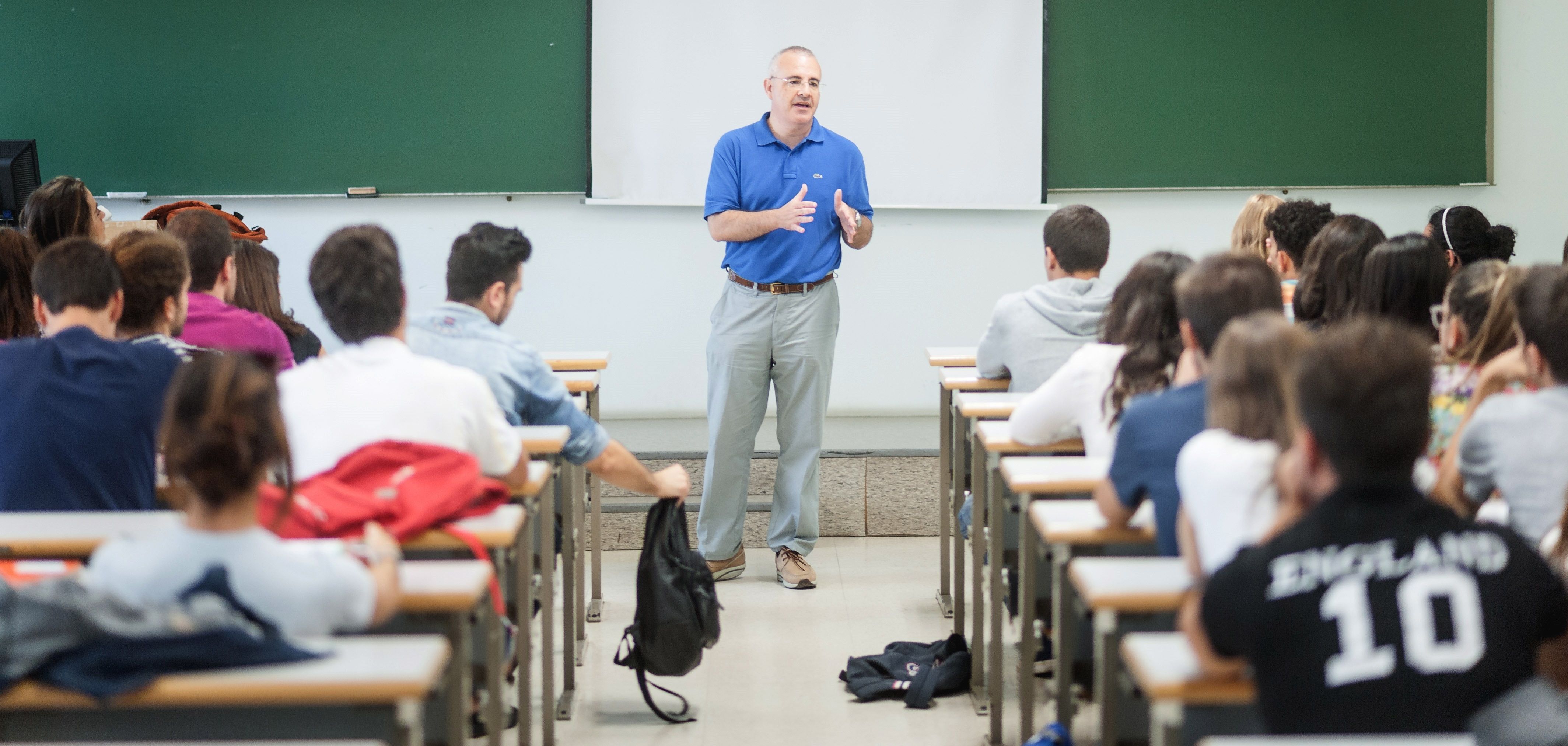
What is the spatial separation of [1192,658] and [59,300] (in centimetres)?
206

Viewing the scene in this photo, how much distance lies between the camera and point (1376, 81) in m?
5.92

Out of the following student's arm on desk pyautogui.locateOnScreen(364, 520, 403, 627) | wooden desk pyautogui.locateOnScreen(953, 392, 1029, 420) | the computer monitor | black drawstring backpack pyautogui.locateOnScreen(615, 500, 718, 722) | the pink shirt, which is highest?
the computer monitor

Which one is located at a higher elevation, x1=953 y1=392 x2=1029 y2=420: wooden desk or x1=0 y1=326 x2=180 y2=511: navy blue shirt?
x1=0 y1=326 x2=180 y2=511: navy blue shirt

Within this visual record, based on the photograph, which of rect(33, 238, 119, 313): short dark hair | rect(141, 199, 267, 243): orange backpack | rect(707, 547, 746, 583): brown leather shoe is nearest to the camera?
rect(33, 238, 119, 313): short dark hair

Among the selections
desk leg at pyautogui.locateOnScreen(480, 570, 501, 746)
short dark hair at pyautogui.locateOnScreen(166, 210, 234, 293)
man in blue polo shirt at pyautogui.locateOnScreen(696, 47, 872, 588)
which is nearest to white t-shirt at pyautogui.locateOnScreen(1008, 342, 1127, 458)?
desk leg at pyautogui.locateOnScreen(480, 570, 501, 746)

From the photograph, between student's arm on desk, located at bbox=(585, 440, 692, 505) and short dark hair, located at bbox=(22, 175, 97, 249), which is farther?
short dark hair, located at bbox=(22, 175, 97, 249)

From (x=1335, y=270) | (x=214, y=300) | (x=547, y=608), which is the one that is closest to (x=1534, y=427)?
(x=1335, y=270)

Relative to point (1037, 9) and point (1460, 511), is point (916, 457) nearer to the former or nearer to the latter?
point (1037, 9)

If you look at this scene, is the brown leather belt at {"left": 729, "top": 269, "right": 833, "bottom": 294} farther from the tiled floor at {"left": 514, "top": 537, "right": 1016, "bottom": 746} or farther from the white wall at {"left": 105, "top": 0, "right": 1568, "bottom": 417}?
the white wall at {"left": 105, "top": 0, "right": 1568, "bottom": 417}

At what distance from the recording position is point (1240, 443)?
1771mm

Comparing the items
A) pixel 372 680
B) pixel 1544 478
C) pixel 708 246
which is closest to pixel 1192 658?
pixel 1544 478

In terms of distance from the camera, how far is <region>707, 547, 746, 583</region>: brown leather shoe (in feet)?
14.4

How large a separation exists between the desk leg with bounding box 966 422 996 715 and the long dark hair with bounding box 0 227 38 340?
7.69 ft

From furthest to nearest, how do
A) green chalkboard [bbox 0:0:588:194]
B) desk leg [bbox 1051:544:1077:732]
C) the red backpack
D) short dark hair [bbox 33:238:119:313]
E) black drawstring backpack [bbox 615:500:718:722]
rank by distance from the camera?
1. green chalkboard [bbox 0:0:588:194]
2. black drawstring backpack [bbox 615:500:718:722]
3. short dark hair [bbox 33:238:119:313]
4. desk leg [bbox 1051:544:1077:732]
5. the red backpack
